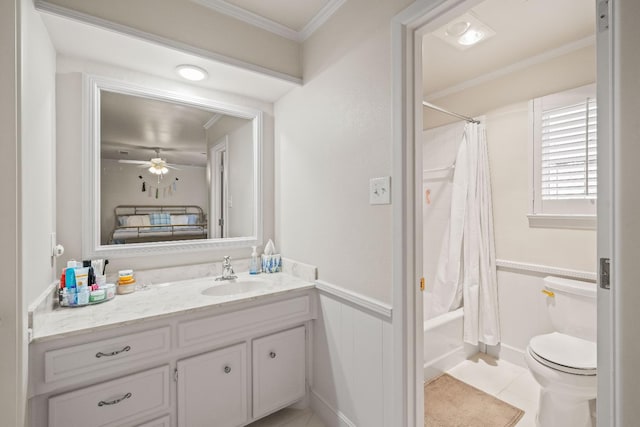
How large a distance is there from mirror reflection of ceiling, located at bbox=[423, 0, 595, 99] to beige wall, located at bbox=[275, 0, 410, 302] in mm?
694

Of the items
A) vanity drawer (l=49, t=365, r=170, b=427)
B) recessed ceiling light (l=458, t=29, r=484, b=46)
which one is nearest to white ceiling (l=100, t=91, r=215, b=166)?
vanity drawer (l=49, t=365, r=170, b=427)

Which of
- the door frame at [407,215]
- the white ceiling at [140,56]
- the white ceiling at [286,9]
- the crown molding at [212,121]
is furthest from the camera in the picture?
the crown molding at [212,121]

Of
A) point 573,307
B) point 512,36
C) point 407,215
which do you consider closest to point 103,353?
point 407,215

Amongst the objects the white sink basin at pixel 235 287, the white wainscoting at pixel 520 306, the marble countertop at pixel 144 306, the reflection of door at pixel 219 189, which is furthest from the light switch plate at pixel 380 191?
the white wainscoting at pixel 520 306

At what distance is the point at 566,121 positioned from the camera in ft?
6.73

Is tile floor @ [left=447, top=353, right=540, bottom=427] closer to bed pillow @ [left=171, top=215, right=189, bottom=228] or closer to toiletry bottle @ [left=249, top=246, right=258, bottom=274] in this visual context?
toiletry bottle @ [left=249, top=246, right=258, bottom=274]

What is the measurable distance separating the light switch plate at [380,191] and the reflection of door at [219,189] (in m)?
1.15

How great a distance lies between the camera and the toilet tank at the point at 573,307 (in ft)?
6.00

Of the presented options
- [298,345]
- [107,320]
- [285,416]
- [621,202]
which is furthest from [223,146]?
[621,202]

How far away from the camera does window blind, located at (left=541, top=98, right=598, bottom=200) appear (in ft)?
6.41

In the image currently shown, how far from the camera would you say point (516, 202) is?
7.64 ft

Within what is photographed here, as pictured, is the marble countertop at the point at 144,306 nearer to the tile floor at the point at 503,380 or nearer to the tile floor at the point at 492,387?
the tile floor at the point at 492,387

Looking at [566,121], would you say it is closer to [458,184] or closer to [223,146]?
[458,184]

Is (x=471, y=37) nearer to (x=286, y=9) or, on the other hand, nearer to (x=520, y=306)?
(x=286, y=9)
